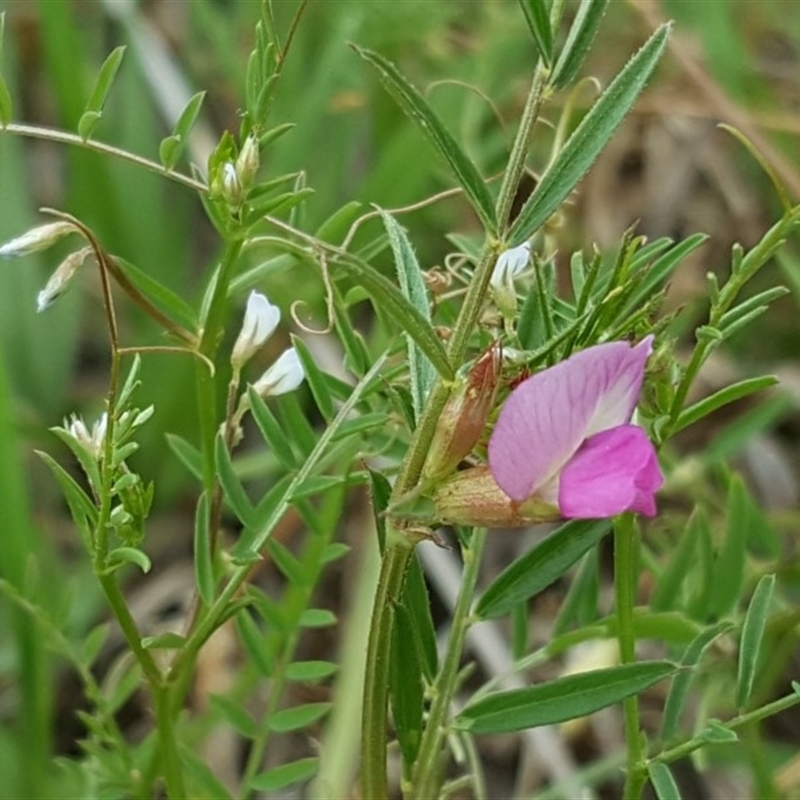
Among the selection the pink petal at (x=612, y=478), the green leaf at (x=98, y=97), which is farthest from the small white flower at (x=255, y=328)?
the pink petal at (x=612, y=478)

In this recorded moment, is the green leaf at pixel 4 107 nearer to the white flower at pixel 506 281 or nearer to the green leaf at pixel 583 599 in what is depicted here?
the white flower at pixel 506 281

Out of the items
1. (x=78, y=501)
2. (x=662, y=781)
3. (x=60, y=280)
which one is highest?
(x=60, y=280)

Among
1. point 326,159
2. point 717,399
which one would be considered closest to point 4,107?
point 717,399

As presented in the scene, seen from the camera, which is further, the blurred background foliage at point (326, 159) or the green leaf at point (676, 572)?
the blurred background foliage at point (326, 159)

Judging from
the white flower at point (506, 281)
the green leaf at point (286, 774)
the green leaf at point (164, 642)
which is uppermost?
the white flower at point (506, 281)

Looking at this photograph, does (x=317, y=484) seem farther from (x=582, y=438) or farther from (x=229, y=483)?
(x=582, y=438)
